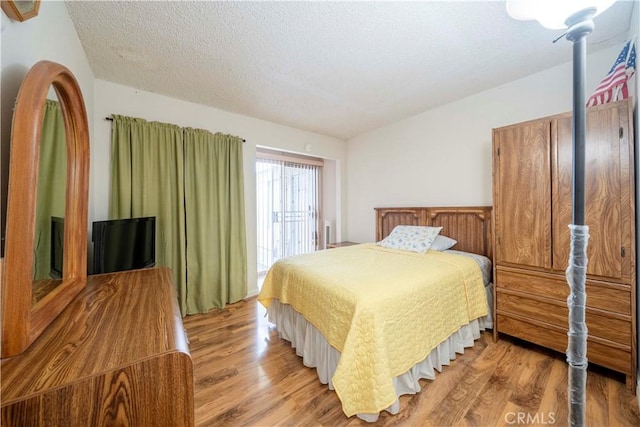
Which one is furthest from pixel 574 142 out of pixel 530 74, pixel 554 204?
pixel 530 74

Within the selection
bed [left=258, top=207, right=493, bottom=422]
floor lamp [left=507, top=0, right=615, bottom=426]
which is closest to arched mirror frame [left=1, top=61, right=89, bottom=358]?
bed [left=258, top=207, right=493, bottom=422]

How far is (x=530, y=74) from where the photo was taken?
2.32 metres

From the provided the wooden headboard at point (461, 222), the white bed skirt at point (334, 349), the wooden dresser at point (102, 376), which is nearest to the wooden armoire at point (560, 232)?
the white bed skirt at point (334, 349)

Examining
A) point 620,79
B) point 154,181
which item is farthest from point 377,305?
point 154,181

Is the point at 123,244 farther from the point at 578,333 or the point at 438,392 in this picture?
the point at 578,333

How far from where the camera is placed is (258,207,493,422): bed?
1.32m

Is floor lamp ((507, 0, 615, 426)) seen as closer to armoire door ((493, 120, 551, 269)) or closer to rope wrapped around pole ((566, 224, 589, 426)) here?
rope wrapped around pole ((566, 224, 589, 426))

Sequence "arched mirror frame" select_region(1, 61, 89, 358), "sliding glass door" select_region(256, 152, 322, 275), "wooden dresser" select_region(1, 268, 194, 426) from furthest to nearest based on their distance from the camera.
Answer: "sliding glass door" select_region(256, 152, 322, 275), "arched mirror frame" select_region(1, 61, 89, 358), "wooden dresser" select_region(1, 268, 194, 426)

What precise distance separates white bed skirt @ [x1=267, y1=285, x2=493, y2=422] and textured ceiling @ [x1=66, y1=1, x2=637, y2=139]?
210 centimetres

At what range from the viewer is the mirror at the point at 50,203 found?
2.69 feet

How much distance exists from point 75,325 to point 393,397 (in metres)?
1.43

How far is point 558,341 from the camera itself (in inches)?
70.4

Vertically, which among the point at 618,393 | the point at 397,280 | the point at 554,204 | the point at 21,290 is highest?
the point at 554,204

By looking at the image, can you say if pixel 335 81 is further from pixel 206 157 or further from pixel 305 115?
pixel 206 157
